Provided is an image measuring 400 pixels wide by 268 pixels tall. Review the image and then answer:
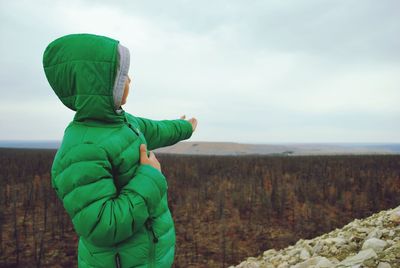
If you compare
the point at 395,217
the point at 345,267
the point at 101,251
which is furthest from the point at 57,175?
the point at 395,217

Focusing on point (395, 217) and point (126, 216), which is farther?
point (395, 217)

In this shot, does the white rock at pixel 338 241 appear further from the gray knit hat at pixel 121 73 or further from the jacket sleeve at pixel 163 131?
the gray knit hat at pixel 121 73

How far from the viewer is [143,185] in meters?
1.31

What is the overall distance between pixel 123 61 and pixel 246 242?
17.4ft

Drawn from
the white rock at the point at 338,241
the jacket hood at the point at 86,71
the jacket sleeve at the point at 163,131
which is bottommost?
the white rock at the point at 338,241

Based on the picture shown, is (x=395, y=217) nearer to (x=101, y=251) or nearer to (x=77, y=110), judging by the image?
(x=101, y=251)

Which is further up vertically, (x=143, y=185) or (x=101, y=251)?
(x=143, y=185)

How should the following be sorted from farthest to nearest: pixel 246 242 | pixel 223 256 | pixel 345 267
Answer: pixel 246 242 < pixel 223 256 < pixel 345 267

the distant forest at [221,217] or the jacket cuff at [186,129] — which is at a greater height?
the jacket cuff at [186,129]

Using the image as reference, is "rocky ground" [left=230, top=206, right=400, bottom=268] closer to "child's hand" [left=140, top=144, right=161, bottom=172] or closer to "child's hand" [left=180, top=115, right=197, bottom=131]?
"child's hand" [left=180, top=115, right=197, bottom=131]

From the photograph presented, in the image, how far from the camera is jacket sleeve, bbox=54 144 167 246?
1.20m

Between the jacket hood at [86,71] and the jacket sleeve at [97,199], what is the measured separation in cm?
18

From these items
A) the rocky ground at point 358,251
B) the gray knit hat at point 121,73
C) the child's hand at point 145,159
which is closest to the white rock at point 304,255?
the rocky ground at point 358,251

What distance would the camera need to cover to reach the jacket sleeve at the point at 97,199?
3.95 ft
